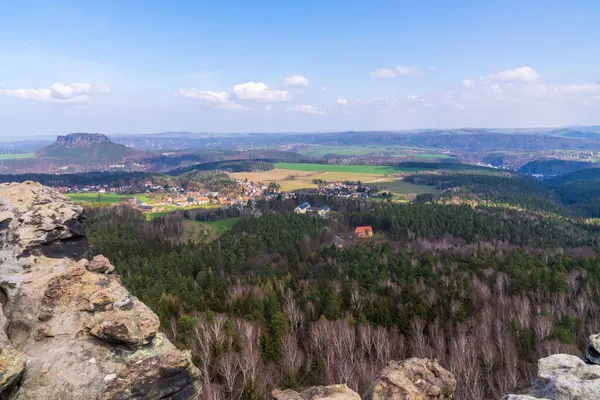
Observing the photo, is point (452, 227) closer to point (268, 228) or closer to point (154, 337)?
point (268, 228)

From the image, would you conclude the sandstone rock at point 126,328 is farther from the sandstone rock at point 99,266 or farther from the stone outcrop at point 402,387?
the stone outcrop at point 402,387

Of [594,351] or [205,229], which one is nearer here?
[594,351]

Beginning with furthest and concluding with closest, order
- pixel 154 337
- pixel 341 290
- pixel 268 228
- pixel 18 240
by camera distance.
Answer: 1. pixel 268 228
2. pixel 341 290
3. pixel 18 240
4. pixel 154 337

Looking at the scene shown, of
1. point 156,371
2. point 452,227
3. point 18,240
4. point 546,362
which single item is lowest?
point 452,227

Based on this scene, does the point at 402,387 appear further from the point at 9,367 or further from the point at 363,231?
the point at 363,231

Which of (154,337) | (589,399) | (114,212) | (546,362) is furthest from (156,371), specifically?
(114,212)

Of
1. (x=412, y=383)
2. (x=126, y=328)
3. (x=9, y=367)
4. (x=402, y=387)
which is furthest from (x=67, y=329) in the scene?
(x=412, y=383)
